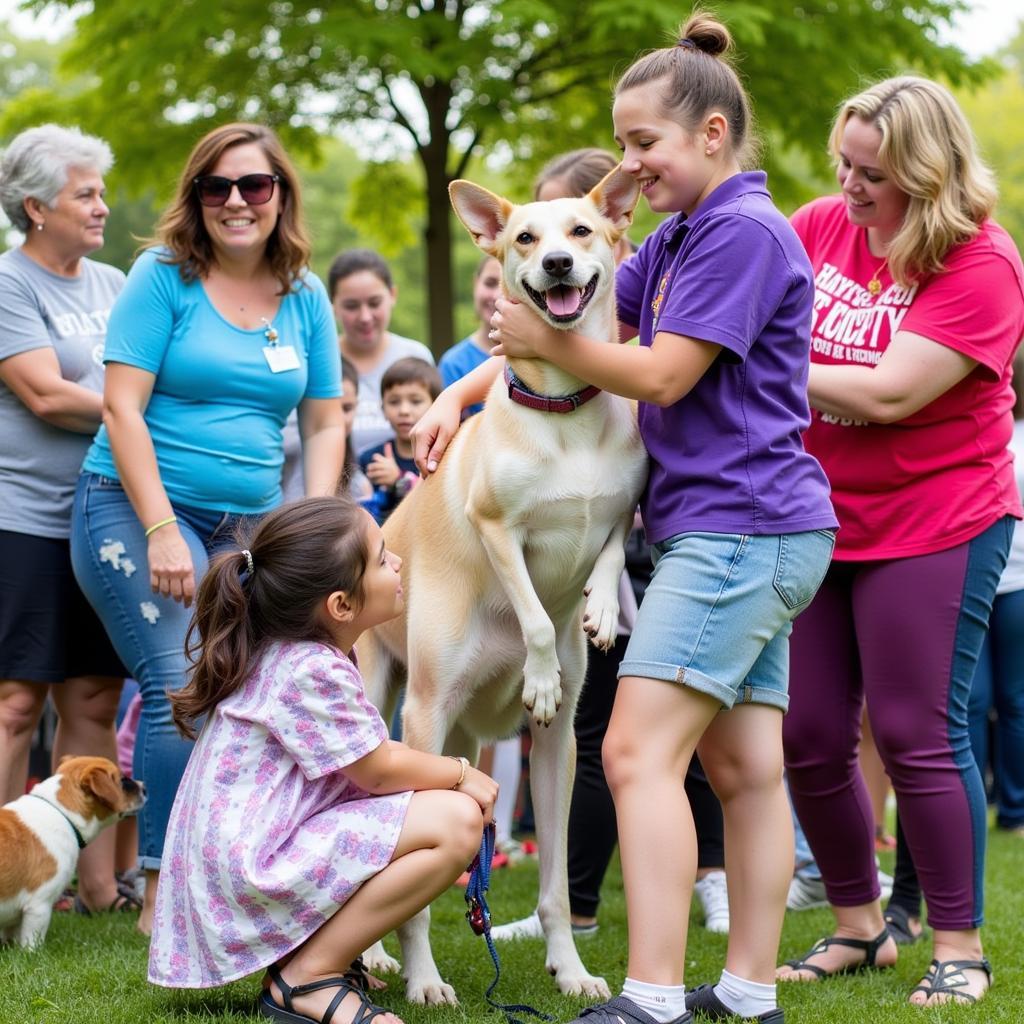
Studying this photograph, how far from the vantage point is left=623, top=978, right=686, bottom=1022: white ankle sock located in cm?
293

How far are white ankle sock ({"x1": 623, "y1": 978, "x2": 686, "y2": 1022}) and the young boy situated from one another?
328cm

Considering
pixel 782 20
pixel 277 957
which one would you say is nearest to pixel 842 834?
pixel 277 957

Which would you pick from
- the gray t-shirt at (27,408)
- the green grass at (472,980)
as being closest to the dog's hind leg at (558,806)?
the green grass at (472,980)

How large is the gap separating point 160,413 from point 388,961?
1.93 metres

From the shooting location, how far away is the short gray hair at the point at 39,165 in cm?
471

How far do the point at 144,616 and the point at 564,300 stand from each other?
5.99 feet

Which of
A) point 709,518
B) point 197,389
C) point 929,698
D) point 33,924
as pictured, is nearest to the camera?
point 709,518

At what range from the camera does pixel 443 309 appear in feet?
41.8

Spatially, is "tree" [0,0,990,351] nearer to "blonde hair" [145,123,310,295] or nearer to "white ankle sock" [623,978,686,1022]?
"blonde hair" [145,123,310,295]

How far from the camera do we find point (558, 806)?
12.5 feet

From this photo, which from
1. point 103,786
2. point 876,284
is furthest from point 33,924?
point 876,284

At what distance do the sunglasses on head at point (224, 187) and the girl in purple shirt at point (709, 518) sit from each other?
1470 mm

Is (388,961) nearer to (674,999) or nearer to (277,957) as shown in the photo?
(277,957)

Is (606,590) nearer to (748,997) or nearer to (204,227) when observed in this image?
(748,997)
